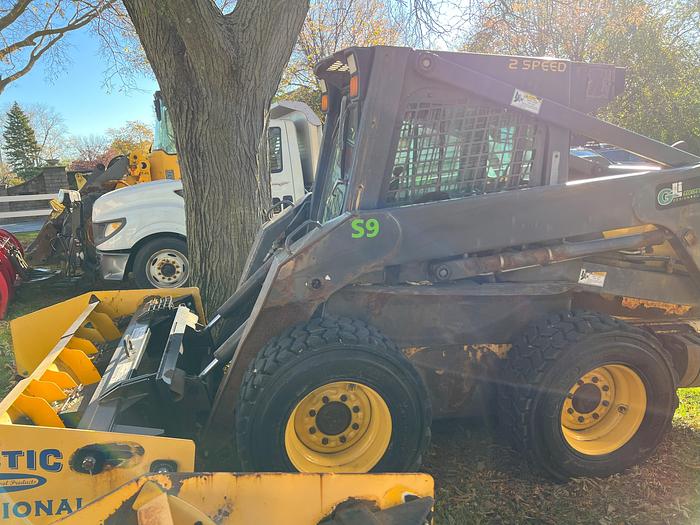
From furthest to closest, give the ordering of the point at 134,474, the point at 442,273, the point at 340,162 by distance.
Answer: the point at 340,162, the point at 442,273, the point at 134,474

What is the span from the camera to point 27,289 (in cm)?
764

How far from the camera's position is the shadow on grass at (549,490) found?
264cm

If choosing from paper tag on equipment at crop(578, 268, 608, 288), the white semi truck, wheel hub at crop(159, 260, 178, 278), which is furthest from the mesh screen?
wheel hub at crop(159, 260, 178, 278)

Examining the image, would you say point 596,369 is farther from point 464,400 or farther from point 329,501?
point 329,501

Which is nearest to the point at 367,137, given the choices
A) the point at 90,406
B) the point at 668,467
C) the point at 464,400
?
the point at 464,400

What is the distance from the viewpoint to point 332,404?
2482 mm

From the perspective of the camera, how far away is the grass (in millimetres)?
2637

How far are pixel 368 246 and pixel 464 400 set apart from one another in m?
1.08

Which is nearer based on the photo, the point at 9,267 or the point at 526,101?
the point at 526,101

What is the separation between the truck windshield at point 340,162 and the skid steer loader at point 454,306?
11 cm

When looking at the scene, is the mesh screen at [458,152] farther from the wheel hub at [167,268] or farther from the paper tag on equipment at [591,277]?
the wheel hub at [167,268]

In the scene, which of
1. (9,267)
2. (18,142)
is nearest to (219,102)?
(9,267)

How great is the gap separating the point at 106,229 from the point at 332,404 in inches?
209

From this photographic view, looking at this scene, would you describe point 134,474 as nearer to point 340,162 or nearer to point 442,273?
point 442,273
